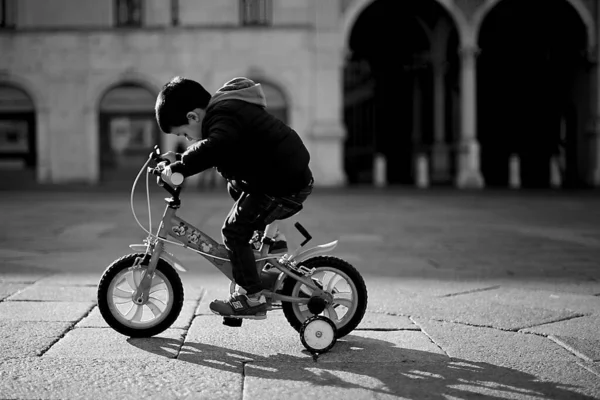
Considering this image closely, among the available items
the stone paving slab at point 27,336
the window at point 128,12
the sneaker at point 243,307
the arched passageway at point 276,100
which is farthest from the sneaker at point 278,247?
the window at point 128,12

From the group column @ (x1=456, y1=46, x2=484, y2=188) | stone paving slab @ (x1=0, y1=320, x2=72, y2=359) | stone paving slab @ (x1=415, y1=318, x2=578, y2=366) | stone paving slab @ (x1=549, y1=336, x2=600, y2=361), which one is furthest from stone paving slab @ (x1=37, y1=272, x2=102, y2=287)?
column @ (x1=456, y1=46, x2=484, y2=188)

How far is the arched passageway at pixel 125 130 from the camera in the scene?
79.5 feet

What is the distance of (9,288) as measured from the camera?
5801 mm

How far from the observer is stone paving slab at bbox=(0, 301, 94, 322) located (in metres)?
4.71

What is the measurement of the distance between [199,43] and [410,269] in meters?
18.0

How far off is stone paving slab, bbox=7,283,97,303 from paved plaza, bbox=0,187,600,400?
12mm

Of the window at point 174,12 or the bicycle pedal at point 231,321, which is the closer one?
the bicycle pedal at point 231,321

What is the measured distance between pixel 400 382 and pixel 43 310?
261cm

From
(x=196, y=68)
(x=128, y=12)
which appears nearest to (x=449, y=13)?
(x=196, y=68)

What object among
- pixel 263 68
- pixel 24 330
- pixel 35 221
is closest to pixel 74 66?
pixel 263 68

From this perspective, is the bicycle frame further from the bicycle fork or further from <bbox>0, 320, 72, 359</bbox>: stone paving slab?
<bbox>0, 320, 72, 359</bbox>: stone paving slab

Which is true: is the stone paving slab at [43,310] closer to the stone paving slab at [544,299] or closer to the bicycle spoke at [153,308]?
the bicycle spoke at [153,308]

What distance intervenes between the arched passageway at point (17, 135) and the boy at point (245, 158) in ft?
71.9

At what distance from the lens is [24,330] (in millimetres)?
4367
